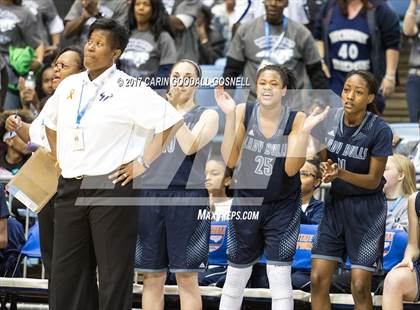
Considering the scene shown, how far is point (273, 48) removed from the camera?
413 inches

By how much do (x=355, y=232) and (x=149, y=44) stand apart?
375 cm

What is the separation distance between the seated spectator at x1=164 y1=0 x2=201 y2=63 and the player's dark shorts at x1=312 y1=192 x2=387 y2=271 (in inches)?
163

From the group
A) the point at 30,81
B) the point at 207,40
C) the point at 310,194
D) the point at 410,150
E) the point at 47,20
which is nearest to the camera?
the point at 310,194

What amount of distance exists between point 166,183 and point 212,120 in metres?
0.51

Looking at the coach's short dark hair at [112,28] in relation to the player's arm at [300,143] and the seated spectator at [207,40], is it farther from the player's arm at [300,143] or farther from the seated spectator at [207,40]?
the seated spectator at [207,40]

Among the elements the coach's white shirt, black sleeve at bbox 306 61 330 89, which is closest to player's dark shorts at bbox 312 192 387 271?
the coach's white shirt

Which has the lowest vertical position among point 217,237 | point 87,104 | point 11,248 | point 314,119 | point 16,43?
point 11,248

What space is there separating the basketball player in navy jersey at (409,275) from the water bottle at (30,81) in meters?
4.40

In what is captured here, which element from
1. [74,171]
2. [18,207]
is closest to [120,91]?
[74,171]

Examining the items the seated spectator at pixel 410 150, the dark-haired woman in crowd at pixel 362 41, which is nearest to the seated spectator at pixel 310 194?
the seated spectator at pixel 410 150

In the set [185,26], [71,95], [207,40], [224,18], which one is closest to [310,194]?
[71,95]

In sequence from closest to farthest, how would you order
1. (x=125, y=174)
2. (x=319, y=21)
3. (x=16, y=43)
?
1. (x=125, y=174)
2. (x=319, y=21)
3. (x=16, y=43)

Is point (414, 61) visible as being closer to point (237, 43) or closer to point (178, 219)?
point (237, 43)

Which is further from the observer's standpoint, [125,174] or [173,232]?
[173,232]
